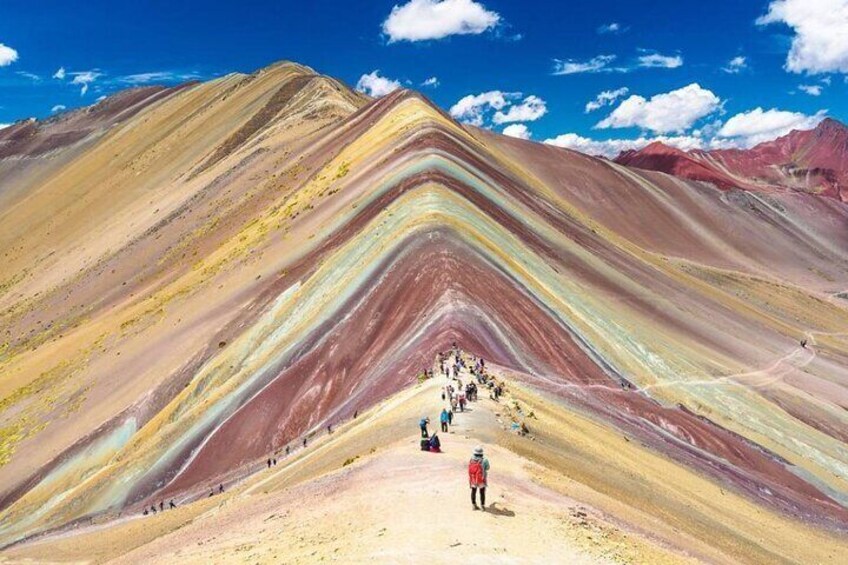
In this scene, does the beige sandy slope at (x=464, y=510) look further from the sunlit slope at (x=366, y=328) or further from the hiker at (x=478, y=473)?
the sunlit slope at (x=366, y=328)

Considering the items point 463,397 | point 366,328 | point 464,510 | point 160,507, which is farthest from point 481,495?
point 366,328

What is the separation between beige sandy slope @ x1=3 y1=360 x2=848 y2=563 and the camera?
14.4 m

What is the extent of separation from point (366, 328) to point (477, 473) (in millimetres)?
21244

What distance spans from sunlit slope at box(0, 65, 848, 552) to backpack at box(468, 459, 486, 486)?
13.3 m

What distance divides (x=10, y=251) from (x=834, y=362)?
125876 millimetres

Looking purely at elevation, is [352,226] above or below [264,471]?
above

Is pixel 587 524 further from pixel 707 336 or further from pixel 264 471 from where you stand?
pixel 707 336

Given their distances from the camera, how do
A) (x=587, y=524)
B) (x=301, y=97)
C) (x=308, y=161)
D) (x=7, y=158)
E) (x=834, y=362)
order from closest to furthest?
(x=587, y=524) < (x=834, y=362) < (x=308, y=161) < (x=301, y=97) < (x=7, y=158)

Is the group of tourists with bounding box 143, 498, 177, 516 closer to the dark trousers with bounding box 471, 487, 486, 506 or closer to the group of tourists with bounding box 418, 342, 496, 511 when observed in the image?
the group of tourists with bounding box 418, 342, 496, 511

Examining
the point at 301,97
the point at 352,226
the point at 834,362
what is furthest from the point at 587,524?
the point at 301,97

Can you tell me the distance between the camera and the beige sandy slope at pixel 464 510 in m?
14.4

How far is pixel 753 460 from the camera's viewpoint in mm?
35531

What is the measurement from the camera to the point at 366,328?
35969mm

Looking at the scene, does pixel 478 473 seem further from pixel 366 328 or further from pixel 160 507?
pixel 366 328
